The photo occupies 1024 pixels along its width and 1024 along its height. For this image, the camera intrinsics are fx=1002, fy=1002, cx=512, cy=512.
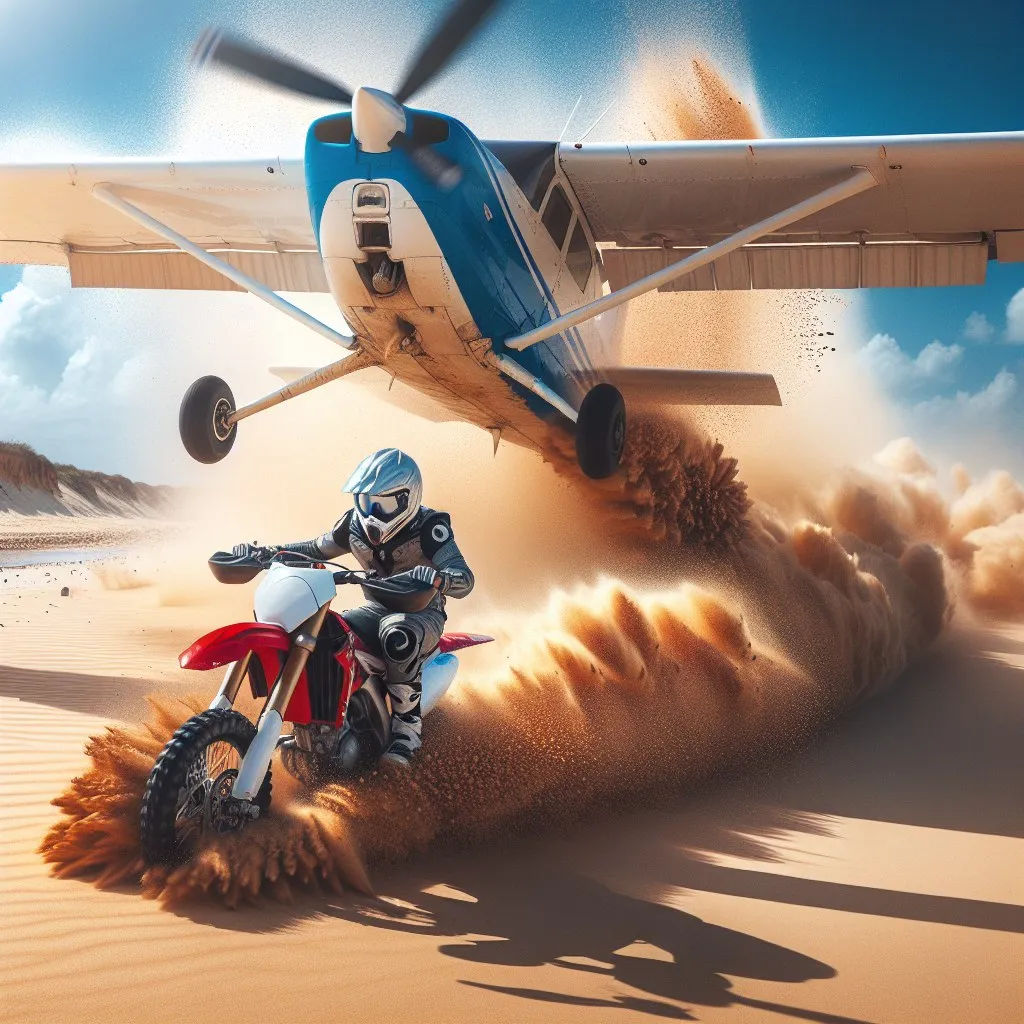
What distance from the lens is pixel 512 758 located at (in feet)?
15.4

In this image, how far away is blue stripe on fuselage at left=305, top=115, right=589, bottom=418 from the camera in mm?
6621

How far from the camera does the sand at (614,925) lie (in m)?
2.87

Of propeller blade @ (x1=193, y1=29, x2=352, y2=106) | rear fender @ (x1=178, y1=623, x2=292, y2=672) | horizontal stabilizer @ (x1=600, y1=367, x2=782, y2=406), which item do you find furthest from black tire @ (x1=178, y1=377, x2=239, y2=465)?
rear fender @ (x1=178, y1=623, x2=292, y2=672)

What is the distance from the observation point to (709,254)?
7.45 metres

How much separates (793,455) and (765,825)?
9693 mm

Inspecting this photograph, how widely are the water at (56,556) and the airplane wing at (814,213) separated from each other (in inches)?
601

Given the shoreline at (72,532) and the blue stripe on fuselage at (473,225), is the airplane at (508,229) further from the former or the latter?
the shoreline at (72,532)

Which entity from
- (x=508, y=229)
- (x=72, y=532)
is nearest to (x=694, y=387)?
(x=508, y=229)

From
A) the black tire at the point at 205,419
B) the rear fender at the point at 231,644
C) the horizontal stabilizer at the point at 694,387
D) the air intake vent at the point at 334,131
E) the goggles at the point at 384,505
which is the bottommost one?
the rear fender at the point at 231,644

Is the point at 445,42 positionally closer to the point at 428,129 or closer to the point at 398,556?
the point at 428,129

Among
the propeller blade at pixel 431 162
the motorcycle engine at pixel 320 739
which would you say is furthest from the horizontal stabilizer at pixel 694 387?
the motorcycle engine at pixel 320 739

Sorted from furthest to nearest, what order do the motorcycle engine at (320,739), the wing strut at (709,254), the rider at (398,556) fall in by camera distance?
the wing strut at (709,254)
the rider at (398,556)
the motorcycle engine at (320,739)

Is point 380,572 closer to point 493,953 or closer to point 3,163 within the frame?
point 493,953

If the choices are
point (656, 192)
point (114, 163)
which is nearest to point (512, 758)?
point (656, 192)
